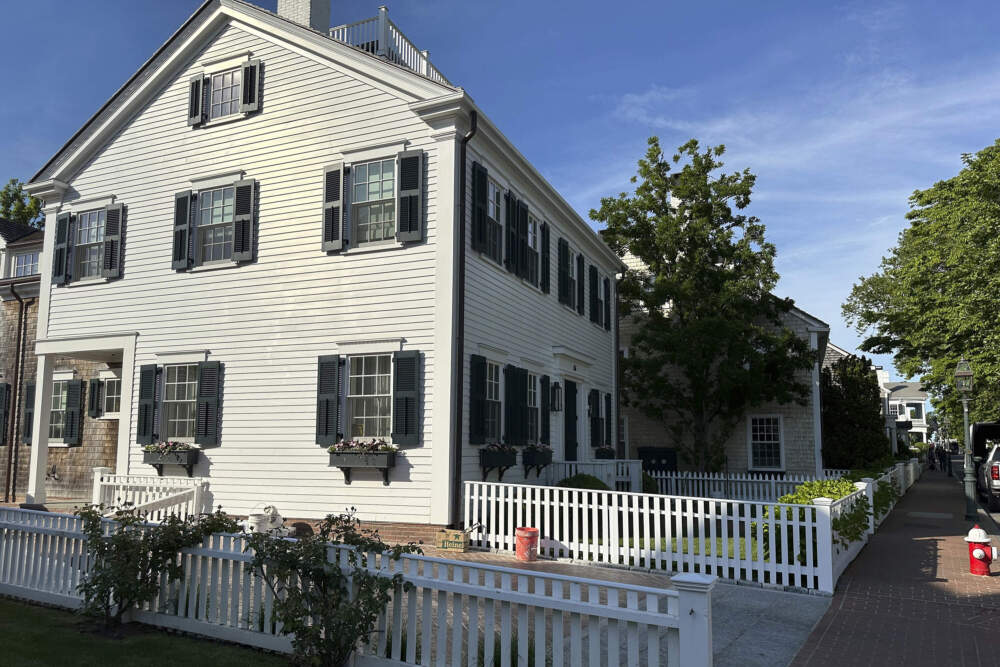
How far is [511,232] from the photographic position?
1451 centimetres

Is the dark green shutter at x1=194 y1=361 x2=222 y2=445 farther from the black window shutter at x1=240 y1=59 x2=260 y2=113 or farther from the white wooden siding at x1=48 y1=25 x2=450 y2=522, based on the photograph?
the black window shutter at x1=240 y1=59 x2=260 y2=113

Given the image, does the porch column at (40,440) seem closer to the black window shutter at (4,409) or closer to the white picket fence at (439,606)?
the black window shutter at (4,409)

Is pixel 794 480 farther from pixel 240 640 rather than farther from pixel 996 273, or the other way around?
pixel 240 640

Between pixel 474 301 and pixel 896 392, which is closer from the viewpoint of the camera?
pixel 474 301

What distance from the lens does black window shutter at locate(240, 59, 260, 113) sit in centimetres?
1416

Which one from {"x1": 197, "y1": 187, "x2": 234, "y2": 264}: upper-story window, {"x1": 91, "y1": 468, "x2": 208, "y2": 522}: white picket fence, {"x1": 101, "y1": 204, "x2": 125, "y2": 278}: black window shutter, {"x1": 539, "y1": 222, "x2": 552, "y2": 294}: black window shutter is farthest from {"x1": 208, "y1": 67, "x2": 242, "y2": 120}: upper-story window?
{"x1": 91, "y1": 468, "x2": 208, "y2": 522}: white picket fence

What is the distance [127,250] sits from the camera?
15.2 metres

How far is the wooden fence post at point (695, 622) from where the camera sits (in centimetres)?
452

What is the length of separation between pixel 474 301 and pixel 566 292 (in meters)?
5.38

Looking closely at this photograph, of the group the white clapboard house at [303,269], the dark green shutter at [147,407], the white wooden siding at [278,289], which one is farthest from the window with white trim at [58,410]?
the dark green shutter at [147,407]

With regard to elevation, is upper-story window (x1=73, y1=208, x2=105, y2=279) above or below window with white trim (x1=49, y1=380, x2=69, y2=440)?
above

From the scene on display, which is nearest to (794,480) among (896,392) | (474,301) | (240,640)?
(474,301)

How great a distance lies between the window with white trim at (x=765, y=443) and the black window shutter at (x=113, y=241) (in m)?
18.3

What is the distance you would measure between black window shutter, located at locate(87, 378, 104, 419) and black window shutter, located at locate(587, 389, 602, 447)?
12.0m
